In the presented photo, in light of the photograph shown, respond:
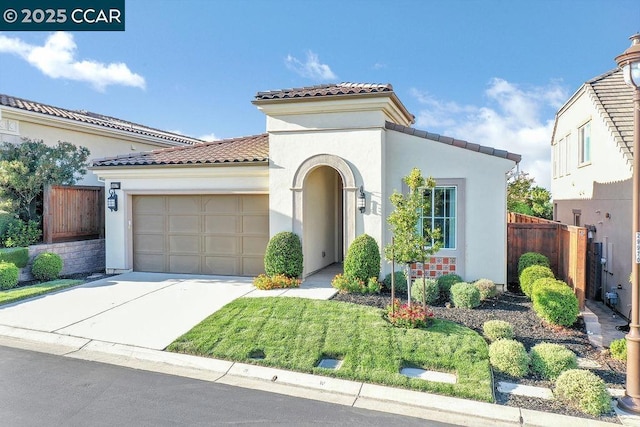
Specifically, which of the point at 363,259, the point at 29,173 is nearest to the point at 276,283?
the point at 363,259

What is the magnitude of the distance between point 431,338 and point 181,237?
29.0 feet

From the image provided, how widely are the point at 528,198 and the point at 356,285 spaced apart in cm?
1891

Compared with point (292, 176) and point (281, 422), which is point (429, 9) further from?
point (281, 422)

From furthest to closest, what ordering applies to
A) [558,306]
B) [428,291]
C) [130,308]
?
[428,291], [130,308], [558,306]

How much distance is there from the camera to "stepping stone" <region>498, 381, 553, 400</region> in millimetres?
5703

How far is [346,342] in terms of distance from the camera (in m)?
7.13

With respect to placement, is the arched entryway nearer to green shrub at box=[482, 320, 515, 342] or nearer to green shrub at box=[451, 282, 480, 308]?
green shrub at box=[451, 282, 480, 308]

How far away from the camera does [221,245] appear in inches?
513

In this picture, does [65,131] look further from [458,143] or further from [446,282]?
[446,282]

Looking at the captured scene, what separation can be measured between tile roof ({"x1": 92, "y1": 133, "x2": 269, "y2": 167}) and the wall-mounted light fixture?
2.26ft

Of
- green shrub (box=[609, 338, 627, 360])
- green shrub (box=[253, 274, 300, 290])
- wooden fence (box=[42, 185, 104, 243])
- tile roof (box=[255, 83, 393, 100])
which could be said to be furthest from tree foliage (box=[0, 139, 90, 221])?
green shrub (box=[609, 338, 627, 360])

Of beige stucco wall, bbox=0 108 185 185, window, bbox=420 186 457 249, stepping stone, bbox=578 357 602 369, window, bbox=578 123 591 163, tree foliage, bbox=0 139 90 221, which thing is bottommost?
stepping stone, bbox=578 357 602 369

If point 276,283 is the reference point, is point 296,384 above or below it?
below

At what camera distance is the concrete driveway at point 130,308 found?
800 cm
